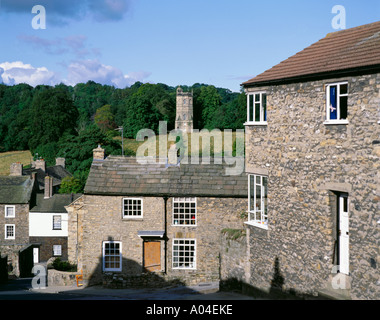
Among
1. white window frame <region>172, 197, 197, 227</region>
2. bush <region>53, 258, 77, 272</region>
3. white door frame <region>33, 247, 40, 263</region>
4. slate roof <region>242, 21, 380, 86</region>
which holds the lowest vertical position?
white door frame <region>33, 247, 40, 263</region>

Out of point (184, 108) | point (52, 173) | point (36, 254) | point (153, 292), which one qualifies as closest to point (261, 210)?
point (153, 292)

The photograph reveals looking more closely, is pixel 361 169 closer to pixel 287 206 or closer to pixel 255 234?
pixel 287 206

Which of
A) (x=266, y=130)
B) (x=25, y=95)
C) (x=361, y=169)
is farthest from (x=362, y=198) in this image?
(x=25, y=95)

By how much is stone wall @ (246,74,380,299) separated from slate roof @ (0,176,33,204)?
32.8 m

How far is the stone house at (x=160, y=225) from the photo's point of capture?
22766 millimetres

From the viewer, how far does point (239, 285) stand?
18.1 metres

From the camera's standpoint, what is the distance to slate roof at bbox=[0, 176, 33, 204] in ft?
146

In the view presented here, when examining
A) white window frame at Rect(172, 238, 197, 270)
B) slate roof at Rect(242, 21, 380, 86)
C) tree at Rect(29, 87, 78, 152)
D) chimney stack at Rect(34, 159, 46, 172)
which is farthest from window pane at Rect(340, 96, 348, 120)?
tree at Rect(29, 87, 78, 152)

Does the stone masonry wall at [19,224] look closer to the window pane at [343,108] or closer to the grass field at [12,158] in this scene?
the grass field at [12,158]

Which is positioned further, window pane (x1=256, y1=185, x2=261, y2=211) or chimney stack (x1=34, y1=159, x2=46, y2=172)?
chimney stack (x1=34, y1=159, x2=46, y2=172)

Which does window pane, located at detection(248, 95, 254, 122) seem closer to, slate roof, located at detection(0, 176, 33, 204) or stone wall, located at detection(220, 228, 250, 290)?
stone wall, located at detection(220, 228, 250, 290)

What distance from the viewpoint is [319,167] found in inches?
516

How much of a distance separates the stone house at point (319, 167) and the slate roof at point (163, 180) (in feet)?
20.5

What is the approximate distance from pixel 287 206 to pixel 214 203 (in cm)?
853
